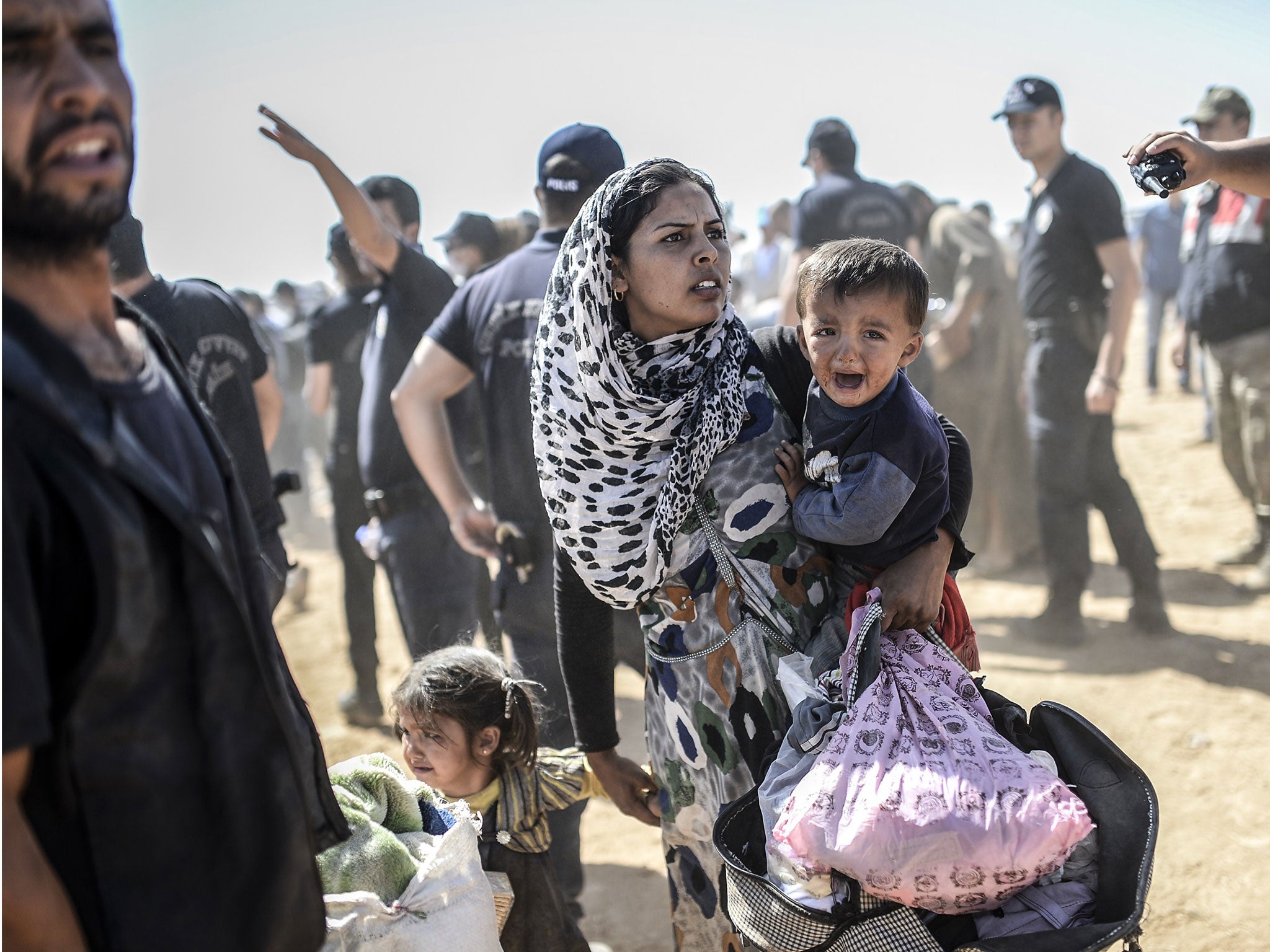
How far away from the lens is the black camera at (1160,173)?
2123mm

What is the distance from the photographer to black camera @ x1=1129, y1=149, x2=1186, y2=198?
2.12 metres

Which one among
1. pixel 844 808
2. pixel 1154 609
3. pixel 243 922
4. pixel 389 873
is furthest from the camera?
pixel 1154 609

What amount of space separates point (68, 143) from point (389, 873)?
136 centimetres

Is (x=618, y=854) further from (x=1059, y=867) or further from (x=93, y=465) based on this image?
(x=93, y=465)

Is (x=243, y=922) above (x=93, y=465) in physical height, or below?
below

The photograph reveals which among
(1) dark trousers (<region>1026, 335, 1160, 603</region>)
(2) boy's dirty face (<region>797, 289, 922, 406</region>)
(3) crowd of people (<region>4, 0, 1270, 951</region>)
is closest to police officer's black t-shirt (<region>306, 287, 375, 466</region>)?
(3) crowd of people (<region>4, 0, 1270, 951</region>)

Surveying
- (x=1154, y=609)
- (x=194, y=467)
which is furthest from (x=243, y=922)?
(x=1154, y=609)

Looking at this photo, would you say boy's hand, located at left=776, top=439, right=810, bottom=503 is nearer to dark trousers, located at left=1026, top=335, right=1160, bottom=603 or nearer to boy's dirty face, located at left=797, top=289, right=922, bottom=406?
boy's dirty face, located at left=797, top=289, right=922, bottom=406

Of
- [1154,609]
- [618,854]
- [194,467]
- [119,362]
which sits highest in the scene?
[119,362]

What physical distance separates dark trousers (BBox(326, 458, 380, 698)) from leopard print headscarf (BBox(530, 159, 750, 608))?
341 cm

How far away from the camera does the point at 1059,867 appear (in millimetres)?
1572

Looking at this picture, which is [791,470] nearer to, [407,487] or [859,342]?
[859,342]

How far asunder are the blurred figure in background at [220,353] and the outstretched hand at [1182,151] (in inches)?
98.5

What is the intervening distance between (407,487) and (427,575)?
373 millimetres
